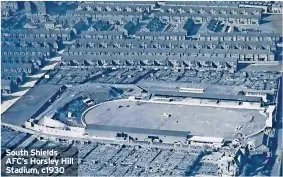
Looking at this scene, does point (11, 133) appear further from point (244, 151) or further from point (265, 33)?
point (265, 33)

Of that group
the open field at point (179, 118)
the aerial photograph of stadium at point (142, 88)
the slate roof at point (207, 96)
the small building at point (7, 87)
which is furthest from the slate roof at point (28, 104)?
the slate roof at point (207, 96)

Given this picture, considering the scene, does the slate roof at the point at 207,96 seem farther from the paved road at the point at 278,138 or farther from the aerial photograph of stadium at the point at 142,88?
the paved road at the point at 278,138

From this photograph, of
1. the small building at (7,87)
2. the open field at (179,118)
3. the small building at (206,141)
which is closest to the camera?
the small building at (206,141)

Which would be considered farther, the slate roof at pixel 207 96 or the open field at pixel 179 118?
the slate roof at pixel 207 96

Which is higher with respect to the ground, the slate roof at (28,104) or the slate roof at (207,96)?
the slate roof at (207,96)

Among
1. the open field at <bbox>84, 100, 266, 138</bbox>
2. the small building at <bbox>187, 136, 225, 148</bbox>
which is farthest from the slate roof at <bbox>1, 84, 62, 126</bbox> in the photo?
the small building at <bbox>187, 136, 225, 148</bbox>

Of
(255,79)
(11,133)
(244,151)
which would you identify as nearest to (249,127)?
(244,151)

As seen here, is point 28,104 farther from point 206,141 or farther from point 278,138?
point 278,138
